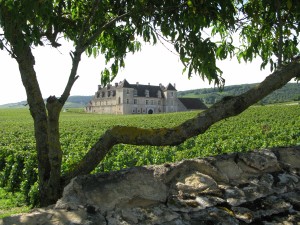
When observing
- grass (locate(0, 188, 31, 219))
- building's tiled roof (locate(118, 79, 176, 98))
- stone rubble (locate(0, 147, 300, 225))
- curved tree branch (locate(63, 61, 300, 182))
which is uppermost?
building's tiled roof (locate(118, 79, 176, 98))

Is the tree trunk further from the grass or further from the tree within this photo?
the grass

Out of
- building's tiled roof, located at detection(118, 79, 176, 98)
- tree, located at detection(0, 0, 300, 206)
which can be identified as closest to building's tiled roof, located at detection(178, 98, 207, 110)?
building's tiled roof, located at detection(118, 79, 176, 98)

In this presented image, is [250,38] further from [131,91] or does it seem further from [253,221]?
[131,91]

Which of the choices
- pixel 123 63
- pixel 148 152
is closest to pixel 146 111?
pixel 148 152

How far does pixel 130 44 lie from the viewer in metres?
4.92

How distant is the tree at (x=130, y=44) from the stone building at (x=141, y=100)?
4349 inches

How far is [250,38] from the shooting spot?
4.95 meters

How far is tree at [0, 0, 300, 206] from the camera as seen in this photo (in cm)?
320

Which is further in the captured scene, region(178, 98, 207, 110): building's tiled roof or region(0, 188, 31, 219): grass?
region(178, 98, 207, 110): building's tiled roof

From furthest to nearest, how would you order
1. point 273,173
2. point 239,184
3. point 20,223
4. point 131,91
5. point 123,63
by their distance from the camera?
point 131,91, point 123,63, point 273,173, point 239,184, point 20,223

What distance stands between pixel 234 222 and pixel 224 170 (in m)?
0.73

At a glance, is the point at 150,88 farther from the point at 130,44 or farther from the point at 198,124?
the point at 198,124

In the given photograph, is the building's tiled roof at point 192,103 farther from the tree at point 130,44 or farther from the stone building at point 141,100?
the tree at point 130,44

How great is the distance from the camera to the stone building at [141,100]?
383 feet
